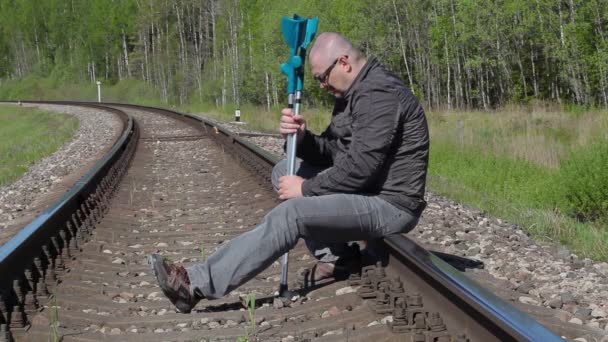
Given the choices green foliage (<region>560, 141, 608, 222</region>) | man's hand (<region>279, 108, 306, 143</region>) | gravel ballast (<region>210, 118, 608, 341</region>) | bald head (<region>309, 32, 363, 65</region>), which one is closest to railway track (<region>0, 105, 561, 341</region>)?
gravel ballast (<region>210, 118, 608, 341</region>)

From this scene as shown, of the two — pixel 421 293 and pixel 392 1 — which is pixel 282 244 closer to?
pixel 421 293

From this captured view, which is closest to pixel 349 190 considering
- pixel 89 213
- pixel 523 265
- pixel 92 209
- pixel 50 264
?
pixel 523 265

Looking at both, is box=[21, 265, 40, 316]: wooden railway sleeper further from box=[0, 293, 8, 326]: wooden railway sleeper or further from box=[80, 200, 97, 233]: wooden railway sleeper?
box=[80, 200, 97, 233]: wooden railway sleeper

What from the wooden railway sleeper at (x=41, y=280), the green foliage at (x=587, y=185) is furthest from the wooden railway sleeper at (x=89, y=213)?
the green foliage at (x=587, y=185)

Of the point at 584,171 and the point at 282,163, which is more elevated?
the point at 282,163

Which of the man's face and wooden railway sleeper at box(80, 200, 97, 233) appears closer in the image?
the man's face

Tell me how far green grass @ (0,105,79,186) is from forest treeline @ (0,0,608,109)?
1046cm

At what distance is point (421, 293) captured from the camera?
3480mm

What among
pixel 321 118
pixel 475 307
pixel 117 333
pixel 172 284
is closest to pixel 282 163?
pixel 172 284

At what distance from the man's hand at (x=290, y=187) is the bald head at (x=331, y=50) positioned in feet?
2.01

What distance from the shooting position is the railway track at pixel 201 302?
122 inches

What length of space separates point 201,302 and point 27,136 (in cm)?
2492

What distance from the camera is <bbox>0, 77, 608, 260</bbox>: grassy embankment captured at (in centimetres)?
675

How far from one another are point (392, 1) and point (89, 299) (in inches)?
1744
